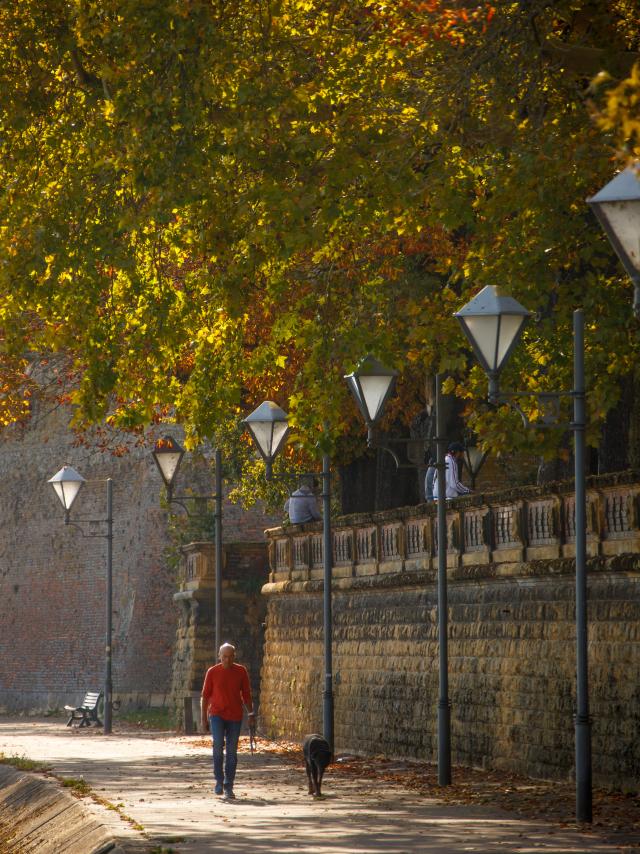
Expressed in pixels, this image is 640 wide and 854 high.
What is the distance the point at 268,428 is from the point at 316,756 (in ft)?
24.2

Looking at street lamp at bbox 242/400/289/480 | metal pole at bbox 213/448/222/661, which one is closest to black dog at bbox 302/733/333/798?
street lamp at bbox 242/400/289/480

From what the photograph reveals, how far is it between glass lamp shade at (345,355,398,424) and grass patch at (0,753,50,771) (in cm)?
680

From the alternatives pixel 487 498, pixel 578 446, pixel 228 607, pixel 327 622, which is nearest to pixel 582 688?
pixel 578 446

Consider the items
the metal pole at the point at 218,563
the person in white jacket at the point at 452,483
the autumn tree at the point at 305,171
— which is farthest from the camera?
the metal pole at the point at 218,563

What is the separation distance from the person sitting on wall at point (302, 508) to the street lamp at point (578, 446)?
51.0 ft

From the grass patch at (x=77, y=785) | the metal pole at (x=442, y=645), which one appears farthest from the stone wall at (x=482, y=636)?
the grass patch at (x=77, y=785)

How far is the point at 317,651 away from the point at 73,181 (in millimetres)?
12295

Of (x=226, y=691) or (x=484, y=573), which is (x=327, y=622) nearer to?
(x=484, y=573)

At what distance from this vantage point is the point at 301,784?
20.8m

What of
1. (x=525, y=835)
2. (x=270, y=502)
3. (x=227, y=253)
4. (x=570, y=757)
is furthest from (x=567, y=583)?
(x=270, y=502)

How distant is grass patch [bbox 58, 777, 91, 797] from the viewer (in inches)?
774

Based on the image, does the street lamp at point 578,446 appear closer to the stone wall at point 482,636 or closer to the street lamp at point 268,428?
the stone wall at point 482,636

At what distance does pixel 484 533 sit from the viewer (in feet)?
76.5

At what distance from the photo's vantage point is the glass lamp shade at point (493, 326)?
16.8 metres
